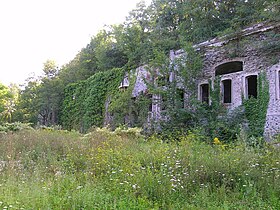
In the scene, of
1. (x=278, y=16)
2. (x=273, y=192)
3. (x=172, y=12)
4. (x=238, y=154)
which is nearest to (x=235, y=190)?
(x=273, y=192)

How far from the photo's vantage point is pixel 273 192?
4.61m

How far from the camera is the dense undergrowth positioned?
13.8 ft

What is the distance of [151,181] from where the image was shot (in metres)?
4.85

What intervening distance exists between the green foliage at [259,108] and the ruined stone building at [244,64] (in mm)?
181

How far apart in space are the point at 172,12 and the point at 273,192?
76.5 feet

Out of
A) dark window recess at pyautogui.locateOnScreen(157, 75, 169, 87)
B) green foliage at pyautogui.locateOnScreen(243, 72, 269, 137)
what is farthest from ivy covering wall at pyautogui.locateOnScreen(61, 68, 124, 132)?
green foliage at pyautogui.locateOnScreen(243, 72, 269, 137)

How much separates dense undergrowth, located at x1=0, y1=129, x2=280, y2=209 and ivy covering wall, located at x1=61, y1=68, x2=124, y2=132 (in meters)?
15.7

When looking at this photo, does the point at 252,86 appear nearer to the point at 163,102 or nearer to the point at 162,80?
the point at 163,102

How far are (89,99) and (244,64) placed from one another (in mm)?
14608

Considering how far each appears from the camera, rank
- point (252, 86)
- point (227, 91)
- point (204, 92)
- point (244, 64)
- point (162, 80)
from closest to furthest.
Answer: point (244, 64)
point (252, 86)
point (227, 91)
point (204, 92)
point (162, 80)

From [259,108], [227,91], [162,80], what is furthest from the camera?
[162,80]

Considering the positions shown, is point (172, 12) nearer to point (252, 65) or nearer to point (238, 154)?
point (252, 65)

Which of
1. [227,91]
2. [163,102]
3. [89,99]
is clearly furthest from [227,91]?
[89,99]

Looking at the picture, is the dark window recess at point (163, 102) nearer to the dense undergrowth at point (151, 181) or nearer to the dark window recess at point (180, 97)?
the dark window recess at point (180, 97)
